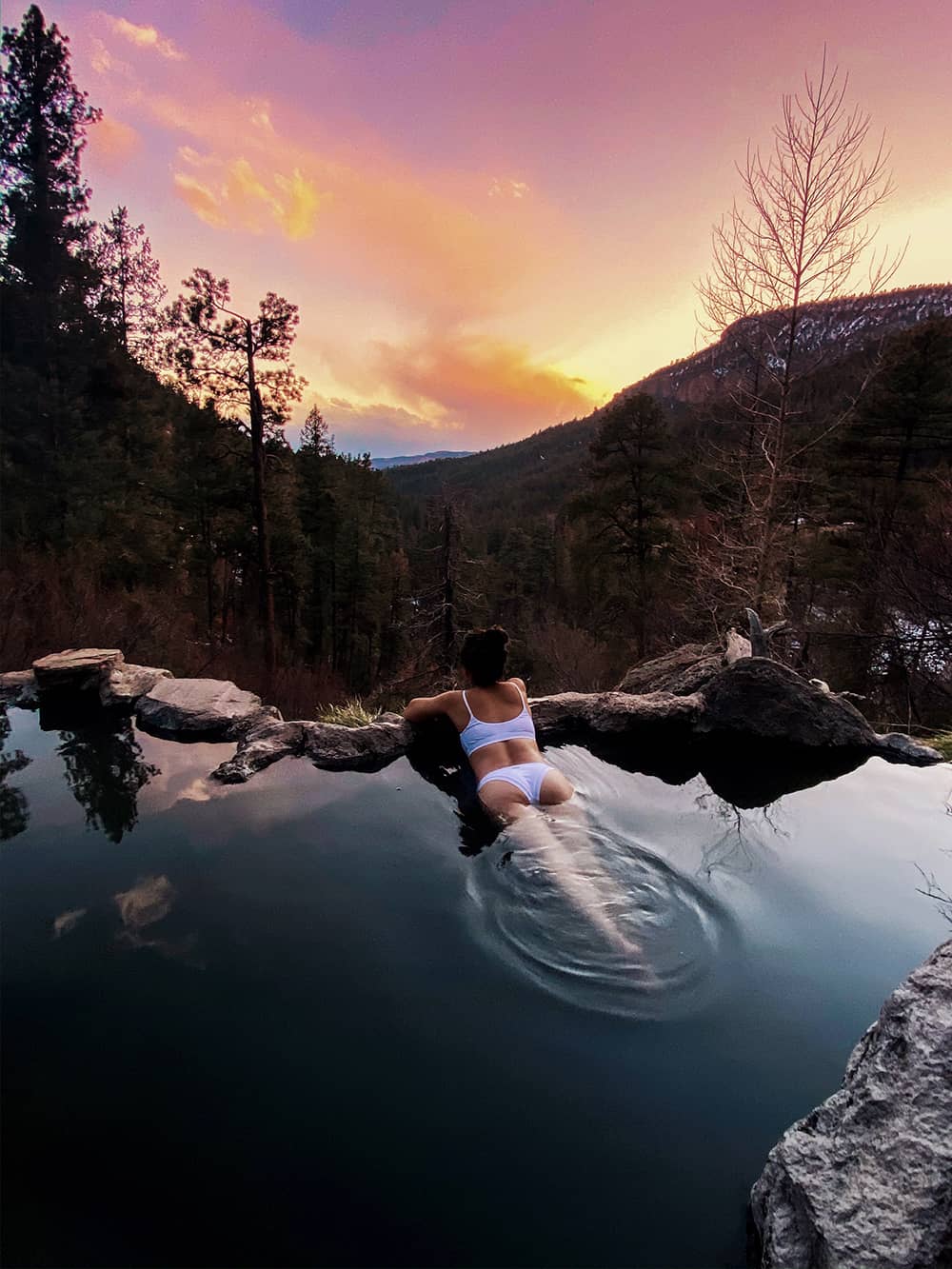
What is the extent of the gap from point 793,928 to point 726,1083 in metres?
1.31

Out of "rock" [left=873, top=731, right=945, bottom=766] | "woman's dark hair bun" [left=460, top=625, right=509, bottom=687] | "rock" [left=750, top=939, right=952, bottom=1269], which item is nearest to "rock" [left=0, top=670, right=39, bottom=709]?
"woman's dark hair bun" [left=460, top=625, right=509, bottom=687]

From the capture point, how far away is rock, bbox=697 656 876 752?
611cm

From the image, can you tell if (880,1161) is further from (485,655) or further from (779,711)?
(779,711)

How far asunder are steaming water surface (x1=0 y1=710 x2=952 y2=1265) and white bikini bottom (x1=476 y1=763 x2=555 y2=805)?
0.29m

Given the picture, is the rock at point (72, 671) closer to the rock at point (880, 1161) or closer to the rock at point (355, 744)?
the rock at point (355, 744)

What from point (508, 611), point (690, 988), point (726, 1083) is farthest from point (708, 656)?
point (508, 611)

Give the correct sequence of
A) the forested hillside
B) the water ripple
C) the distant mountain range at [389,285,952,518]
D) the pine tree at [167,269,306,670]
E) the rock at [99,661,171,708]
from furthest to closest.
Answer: the pine tree at [167,269,306,670] → the forested hillside → the distant mountain range at [389,285,952,518] → the rock at [99,661,171,708] → the water ripple

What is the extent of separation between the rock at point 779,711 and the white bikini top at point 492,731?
7.72 feet

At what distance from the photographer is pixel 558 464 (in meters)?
90.9

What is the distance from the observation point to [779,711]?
619cm

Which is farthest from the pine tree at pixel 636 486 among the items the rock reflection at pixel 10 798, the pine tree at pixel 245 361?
the rock reflection at pixel 10 798

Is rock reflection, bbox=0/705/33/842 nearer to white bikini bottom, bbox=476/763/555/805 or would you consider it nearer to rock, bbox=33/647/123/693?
rock, bbox=33/647/123/693

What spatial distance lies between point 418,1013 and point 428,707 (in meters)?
2.99

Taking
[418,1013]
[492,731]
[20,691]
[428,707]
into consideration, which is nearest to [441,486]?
[20,691]
